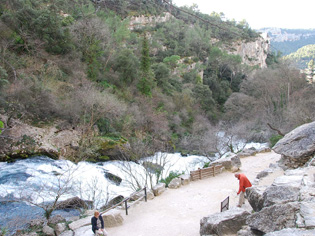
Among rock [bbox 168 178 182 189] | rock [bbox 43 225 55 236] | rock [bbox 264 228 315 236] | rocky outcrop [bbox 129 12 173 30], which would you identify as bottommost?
rock [bbox 168 178 182 189]

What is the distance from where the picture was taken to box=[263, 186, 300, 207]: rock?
193 inches

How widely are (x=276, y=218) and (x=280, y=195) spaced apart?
1216mm

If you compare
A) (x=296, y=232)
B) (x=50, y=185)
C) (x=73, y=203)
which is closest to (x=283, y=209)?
(x=296, y=232)

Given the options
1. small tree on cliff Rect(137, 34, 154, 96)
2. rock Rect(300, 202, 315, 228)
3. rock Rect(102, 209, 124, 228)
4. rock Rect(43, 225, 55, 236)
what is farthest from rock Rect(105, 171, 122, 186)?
small tree on cliff Rect(137, 34, 154, 96)

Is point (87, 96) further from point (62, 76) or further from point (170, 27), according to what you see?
point (170, 27)

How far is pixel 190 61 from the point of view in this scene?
4659 cm

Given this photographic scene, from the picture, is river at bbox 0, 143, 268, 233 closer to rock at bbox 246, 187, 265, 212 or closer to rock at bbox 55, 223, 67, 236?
rock at bbox 55, 223, 67, 236

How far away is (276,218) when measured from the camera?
13.1 ft

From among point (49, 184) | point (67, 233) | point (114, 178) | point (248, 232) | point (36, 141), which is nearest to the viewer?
point (248, 232)

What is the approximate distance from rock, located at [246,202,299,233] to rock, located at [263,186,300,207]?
A: 2.78 ft

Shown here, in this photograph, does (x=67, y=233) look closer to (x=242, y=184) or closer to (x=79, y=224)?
(x=79, y=224)

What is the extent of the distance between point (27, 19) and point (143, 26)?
3636cm

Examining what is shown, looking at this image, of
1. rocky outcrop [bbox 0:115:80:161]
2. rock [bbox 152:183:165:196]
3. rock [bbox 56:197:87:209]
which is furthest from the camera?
rocky outcrop [bbox 0:115:80:161]

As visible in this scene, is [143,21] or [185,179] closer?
[185,179]
